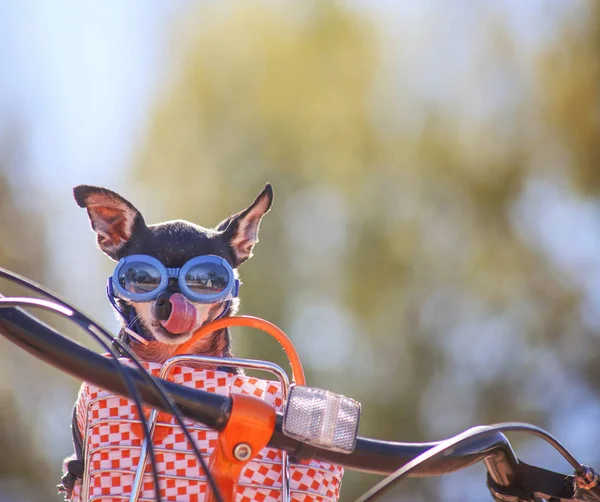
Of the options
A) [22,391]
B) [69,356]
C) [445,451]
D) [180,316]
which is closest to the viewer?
[69,356]

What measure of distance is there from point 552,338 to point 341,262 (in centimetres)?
260

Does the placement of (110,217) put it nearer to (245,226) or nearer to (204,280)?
(245,226)

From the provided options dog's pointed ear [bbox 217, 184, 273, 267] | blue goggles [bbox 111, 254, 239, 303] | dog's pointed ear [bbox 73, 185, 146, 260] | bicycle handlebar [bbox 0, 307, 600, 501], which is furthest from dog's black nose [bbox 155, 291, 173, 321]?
bicycle handlebar [bbox 0, 307, 600, 501]

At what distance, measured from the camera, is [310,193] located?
11.8 m

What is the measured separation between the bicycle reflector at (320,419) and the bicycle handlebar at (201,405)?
6 centimetres

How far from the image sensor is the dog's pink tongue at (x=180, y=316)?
336 centimetres

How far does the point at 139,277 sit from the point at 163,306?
A: 395mm

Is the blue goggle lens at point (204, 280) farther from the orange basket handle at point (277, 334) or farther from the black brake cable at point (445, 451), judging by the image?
the black brake cable at point (445, 451)

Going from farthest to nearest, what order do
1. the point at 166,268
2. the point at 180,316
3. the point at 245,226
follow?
the point at 245,226 → the point at 180,316 → the point at 166,268

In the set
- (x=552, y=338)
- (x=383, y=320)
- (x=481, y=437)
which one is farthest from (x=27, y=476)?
(x=481, y=437)

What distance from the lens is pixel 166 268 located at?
3.24 m

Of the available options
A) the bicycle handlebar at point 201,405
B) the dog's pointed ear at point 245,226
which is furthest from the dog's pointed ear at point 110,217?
the bicycle handlebar at point 201,405

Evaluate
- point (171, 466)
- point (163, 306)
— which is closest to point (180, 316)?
point (163, 306)

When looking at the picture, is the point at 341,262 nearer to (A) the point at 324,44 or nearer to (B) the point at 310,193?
(B) the point at 310,193
